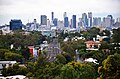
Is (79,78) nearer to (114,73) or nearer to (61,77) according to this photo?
(61,77)

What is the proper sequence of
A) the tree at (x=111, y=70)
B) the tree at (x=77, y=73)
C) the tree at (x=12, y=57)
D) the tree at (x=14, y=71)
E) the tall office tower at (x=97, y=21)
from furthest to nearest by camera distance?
the tall office tower at (x=97, y=21)
the tree at (x=12, y=57)
the tree at (x=14, y=71)
the tree at (x=77, y=73)
the tree at (x=111, y=70)

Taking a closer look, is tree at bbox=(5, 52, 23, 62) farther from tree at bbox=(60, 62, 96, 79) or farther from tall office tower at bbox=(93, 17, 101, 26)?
tall office tower at bbox=(93, 17, 101, 26)

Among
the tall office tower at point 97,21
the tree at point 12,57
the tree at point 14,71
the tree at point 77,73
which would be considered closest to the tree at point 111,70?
the tree at point 77,73

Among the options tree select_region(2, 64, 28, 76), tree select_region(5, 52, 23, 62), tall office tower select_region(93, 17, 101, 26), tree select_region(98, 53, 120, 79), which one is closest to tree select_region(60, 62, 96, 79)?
tree select_region(98, 53, 120, 79)

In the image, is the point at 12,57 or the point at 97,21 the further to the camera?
the point at 97,21

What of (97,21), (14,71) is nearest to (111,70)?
(14,71)

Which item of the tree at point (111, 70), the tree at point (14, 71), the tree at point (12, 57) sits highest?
the tree at point (111, 70)

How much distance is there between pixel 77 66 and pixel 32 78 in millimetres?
647

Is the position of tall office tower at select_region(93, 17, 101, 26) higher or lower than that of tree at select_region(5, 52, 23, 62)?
lower

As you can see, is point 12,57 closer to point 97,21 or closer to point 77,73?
point 77,73

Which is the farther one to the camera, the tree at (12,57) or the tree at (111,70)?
the tree at (12,57)

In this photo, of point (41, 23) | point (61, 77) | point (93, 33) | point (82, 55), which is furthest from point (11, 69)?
point (41, 23)

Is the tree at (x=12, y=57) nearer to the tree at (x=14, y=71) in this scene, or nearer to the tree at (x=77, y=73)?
the tree at (x=14, y=71)

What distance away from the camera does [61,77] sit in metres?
5.00
